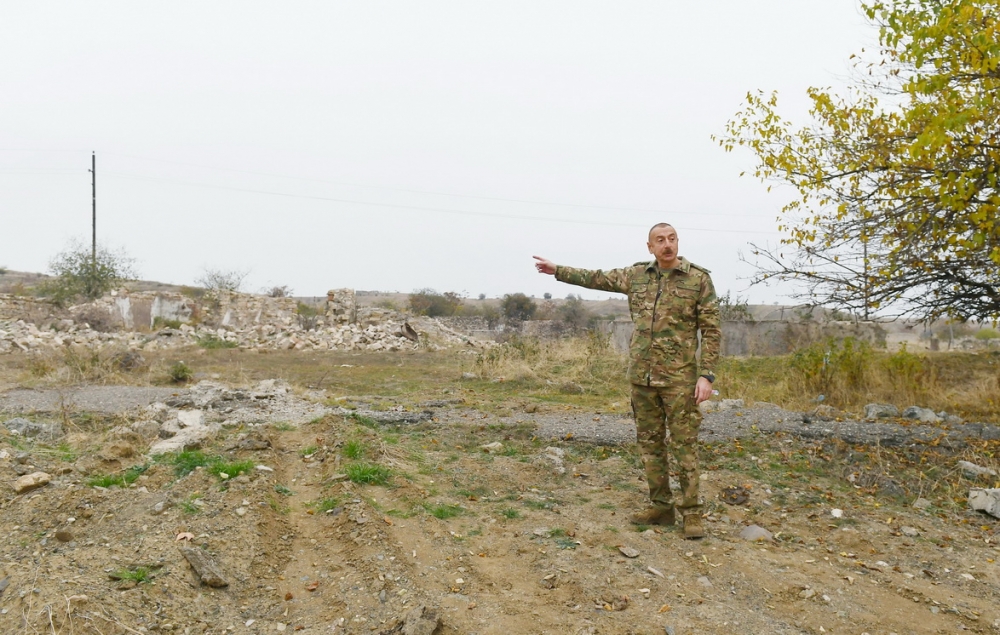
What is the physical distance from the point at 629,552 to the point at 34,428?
606 centimetres

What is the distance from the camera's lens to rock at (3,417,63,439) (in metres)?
6.71

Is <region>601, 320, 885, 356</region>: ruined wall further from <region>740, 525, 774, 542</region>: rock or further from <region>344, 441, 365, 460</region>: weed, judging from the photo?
<region>740, 525, 774, 542</region>: rock

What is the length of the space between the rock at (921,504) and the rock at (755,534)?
1444 mm

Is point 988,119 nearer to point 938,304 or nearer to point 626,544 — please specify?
point 938,304

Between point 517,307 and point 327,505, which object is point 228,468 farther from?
point 517,307

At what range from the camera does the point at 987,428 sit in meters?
7.11

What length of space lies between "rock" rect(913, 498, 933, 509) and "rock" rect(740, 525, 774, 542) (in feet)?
4.74

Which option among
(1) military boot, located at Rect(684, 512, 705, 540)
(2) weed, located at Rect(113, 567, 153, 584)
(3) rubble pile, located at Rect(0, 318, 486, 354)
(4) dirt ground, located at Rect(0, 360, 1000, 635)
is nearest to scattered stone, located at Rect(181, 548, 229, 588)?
(4) dirt ground, located at Rect(0, 360, 1000, 635)

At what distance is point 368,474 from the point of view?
5.18 m

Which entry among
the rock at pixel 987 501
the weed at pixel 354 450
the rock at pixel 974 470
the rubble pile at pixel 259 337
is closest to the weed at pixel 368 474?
the weed at pixel 354 450

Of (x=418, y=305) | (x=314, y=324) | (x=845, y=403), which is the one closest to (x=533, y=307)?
(x=418, y=305)

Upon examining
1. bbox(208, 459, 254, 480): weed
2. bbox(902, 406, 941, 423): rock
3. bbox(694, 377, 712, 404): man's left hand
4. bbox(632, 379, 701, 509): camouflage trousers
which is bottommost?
bbox(208, 459, 254, 480): weed

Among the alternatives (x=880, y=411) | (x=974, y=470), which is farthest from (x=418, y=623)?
(x=880, y=411)

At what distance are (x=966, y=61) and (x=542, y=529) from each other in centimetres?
516
